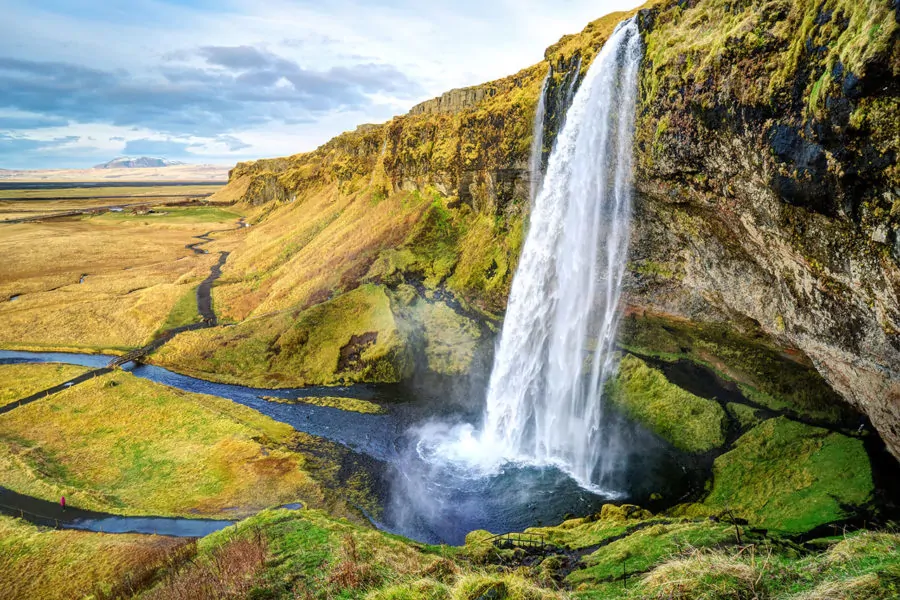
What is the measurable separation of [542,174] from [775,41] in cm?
1895

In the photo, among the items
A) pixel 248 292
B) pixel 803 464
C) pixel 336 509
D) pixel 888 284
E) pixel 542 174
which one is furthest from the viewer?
pixel 248 292

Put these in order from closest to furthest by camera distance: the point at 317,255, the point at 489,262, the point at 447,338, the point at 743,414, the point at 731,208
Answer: the point at 731,208 → the point at 743,414 → the point at 447,338 → the point at 489,262 → the point at 317,255

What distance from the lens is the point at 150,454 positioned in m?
25.2

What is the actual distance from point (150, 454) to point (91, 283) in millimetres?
42710

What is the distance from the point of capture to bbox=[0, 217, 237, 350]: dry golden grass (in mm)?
43812

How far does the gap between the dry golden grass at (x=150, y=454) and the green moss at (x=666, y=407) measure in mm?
16866

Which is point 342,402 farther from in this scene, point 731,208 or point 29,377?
point 731,208

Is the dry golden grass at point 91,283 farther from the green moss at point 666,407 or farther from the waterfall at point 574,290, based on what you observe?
the green moss at point 666,407

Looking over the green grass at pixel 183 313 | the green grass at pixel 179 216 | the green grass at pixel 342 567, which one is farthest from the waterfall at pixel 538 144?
the green grass at pixel 179 216

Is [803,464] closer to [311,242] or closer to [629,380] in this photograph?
[629,380]

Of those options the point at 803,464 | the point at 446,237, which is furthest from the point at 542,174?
the point at 803,464

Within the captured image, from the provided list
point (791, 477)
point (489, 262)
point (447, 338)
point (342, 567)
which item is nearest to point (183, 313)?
point (447, 338)

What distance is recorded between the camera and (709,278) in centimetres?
2261

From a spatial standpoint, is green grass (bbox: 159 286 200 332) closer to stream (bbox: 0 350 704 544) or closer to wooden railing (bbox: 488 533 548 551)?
stream (bbox: 0 350 704 544)
